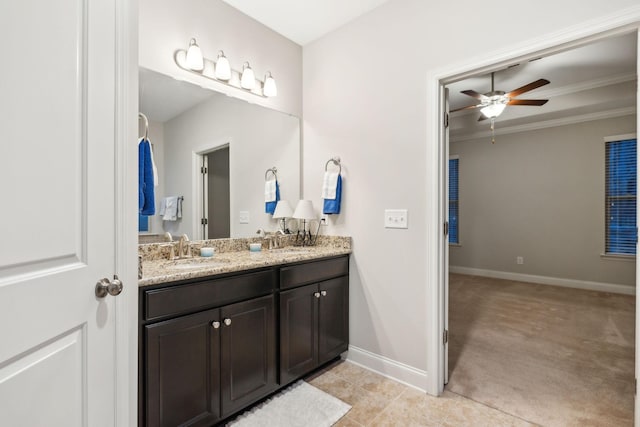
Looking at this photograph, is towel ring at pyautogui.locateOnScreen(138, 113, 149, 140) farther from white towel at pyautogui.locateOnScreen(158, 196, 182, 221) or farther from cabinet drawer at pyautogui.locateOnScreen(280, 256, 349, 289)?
cabinet drawer at pyautogui.locateOnScreen(280, 256, 349, 289)

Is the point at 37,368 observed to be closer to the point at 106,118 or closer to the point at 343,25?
the point at 106,118

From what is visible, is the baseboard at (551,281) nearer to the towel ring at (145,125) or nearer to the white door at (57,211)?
the towel ring at (145,125)

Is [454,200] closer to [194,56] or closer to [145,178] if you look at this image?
[194,56]

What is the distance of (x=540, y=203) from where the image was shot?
16.2ft

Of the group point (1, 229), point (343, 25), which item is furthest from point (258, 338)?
point (343, 25)

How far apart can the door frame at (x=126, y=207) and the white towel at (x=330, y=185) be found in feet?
5.08

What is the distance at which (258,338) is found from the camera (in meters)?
1.81

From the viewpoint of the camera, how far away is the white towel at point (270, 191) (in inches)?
103

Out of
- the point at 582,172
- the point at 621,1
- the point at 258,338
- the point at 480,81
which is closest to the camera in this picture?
the point at 621,1

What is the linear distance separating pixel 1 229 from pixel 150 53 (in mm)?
1526

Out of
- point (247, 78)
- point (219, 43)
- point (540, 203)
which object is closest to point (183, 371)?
point (247, 78)

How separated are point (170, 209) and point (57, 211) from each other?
1.20 meters

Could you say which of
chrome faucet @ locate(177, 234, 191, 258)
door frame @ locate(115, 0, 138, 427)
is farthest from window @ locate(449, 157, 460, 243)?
door frame @ locate(115, 0, 138, 427)

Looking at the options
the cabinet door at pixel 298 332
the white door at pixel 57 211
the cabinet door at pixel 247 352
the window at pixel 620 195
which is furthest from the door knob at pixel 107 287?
the window at pixel 620 195
